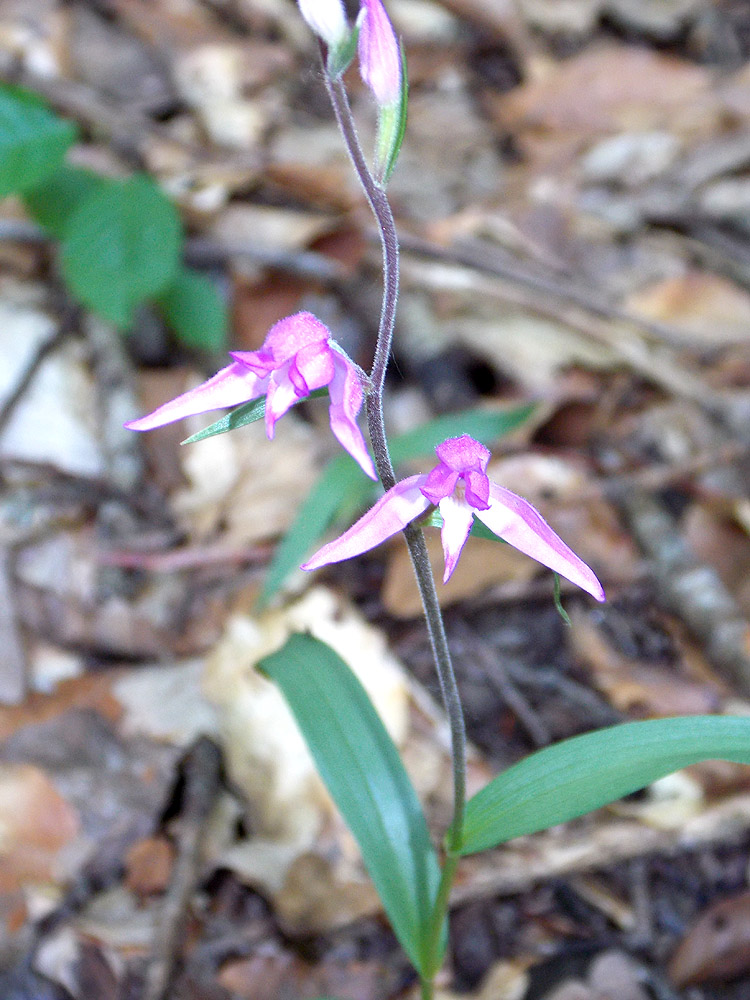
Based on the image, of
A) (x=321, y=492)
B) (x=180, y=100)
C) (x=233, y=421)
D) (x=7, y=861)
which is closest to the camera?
(x=233, y=421)

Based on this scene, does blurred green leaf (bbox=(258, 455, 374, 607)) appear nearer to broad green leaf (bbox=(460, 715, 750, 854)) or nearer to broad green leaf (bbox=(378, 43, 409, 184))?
broad green leaf (bbox=(460, 715, 750, 854))

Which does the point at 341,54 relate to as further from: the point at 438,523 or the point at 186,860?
the point at 186,860

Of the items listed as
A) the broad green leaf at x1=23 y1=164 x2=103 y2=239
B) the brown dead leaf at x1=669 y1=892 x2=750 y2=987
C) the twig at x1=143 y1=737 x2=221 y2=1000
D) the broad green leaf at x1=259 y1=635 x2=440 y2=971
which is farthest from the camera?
the broad green leaf at x1=23 y1=164 x2=103 y2=239

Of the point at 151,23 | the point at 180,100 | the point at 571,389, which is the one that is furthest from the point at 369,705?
the point at 151,23

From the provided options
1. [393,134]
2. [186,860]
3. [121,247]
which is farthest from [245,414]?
[121,247]

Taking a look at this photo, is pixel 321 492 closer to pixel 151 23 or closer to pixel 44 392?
pixel 44 392

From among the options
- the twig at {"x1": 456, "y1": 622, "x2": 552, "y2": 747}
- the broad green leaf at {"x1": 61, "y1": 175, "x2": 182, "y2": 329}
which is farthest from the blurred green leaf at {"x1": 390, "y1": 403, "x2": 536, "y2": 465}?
the broad green leaf at {"x1": 61, "y1": 175, "x2": 182, "y2": 329}

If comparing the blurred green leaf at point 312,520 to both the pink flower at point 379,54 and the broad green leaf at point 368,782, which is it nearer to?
the broad green leaf at point 368,782
